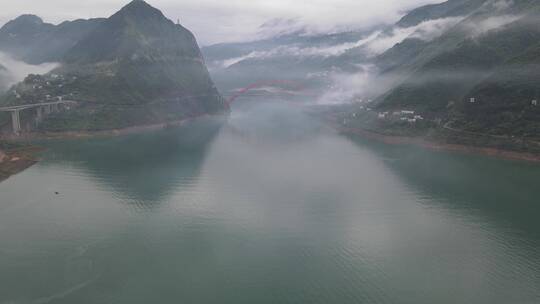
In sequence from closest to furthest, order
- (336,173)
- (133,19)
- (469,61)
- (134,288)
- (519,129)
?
1. (134,288)
2. (336,173)
3. (519,129)
4. (469,61)
5. (133,19)

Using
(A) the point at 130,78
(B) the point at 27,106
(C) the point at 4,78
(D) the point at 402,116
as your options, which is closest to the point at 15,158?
(B) the point at 27,106

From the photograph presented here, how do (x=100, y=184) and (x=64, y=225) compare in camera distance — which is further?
(x=100, y=184)

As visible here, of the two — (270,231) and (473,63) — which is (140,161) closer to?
(270,231)

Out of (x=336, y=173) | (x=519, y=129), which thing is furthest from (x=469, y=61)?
(x=336, y=173)

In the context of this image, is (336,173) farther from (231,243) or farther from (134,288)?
(134,288)

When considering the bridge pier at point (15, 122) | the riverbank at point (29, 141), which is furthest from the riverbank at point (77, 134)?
the bridge pier at point (15, 122)

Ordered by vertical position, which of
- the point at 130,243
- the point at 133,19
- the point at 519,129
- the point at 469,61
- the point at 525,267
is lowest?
the point at 525,267
